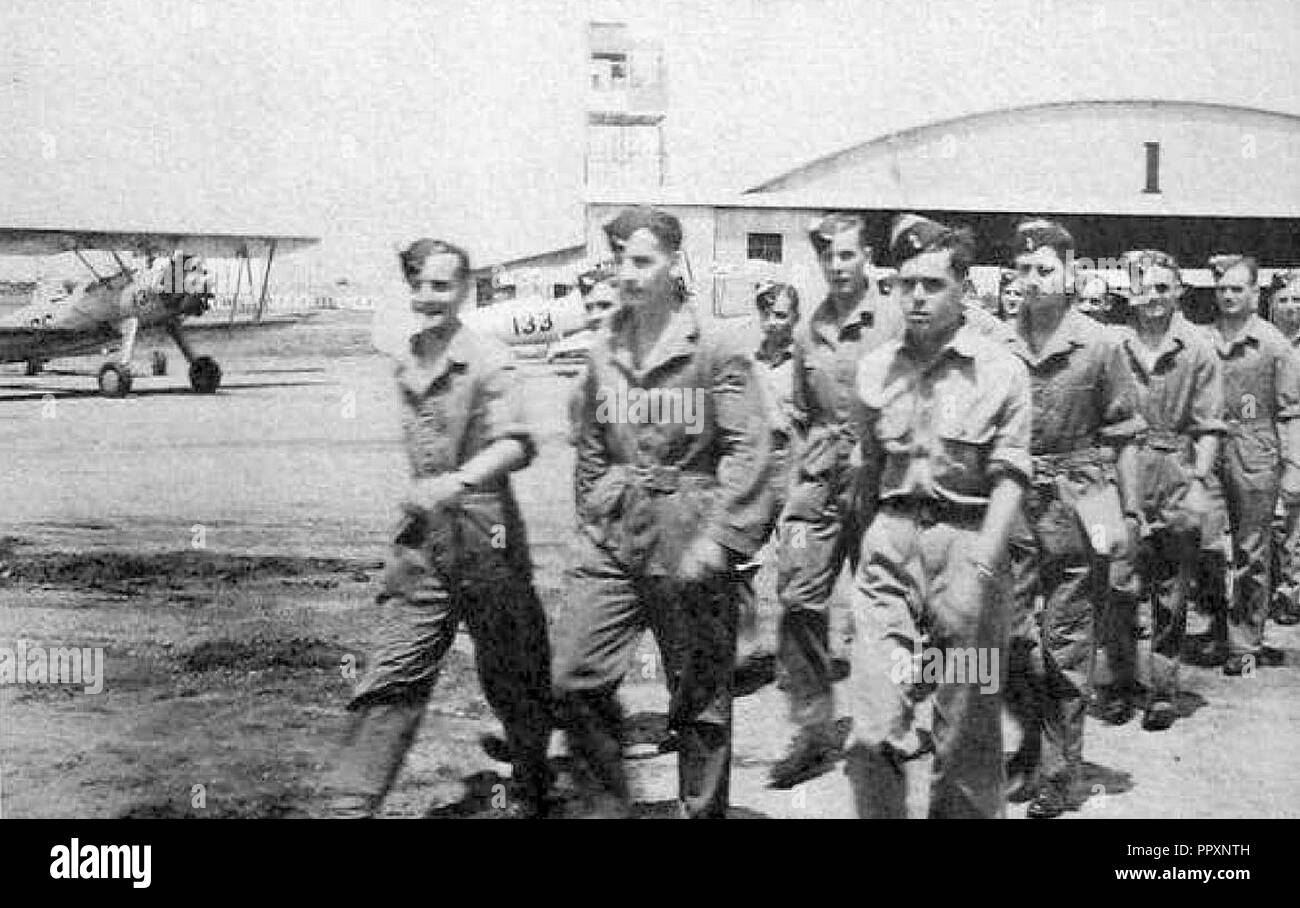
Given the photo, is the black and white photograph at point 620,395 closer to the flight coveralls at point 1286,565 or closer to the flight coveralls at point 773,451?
the flight coveralls at point 773,451

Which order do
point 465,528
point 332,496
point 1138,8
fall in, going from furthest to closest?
point 1138,8 < point 332,496 < point 465,528


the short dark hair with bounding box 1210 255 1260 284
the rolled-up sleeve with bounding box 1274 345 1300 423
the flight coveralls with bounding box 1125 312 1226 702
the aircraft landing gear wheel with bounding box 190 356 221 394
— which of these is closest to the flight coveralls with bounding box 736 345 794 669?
the flight coveralls with bounding box 1125 312 1226 702

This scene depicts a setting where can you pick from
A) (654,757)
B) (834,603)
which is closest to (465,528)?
(654,757)

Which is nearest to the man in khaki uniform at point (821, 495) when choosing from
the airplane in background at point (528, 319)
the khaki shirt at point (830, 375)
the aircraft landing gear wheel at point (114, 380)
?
the khaki shirt at point (830, 375)

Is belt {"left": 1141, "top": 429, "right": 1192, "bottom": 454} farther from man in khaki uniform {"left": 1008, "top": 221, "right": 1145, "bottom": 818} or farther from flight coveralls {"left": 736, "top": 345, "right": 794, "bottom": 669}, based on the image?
flight coveralls {"left": 736, "top": 345, "right": 794, "bottom": 669}

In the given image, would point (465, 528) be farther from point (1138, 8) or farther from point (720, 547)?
point (1138, 8)

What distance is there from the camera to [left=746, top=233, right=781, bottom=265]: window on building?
429 centimetres

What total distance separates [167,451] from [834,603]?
6.36 feet

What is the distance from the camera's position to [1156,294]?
14.9 ft

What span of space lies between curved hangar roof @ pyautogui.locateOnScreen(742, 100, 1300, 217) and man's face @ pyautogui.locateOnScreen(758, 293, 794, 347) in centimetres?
53

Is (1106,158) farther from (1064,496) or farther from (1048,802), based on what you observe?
(1048,802)

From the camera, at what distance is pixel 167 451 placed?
4.27m

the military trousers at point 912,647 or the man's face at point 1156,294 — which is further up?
the man's face at point 1156,294

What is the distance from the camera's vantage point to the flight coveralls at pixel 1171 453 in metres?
4.54
